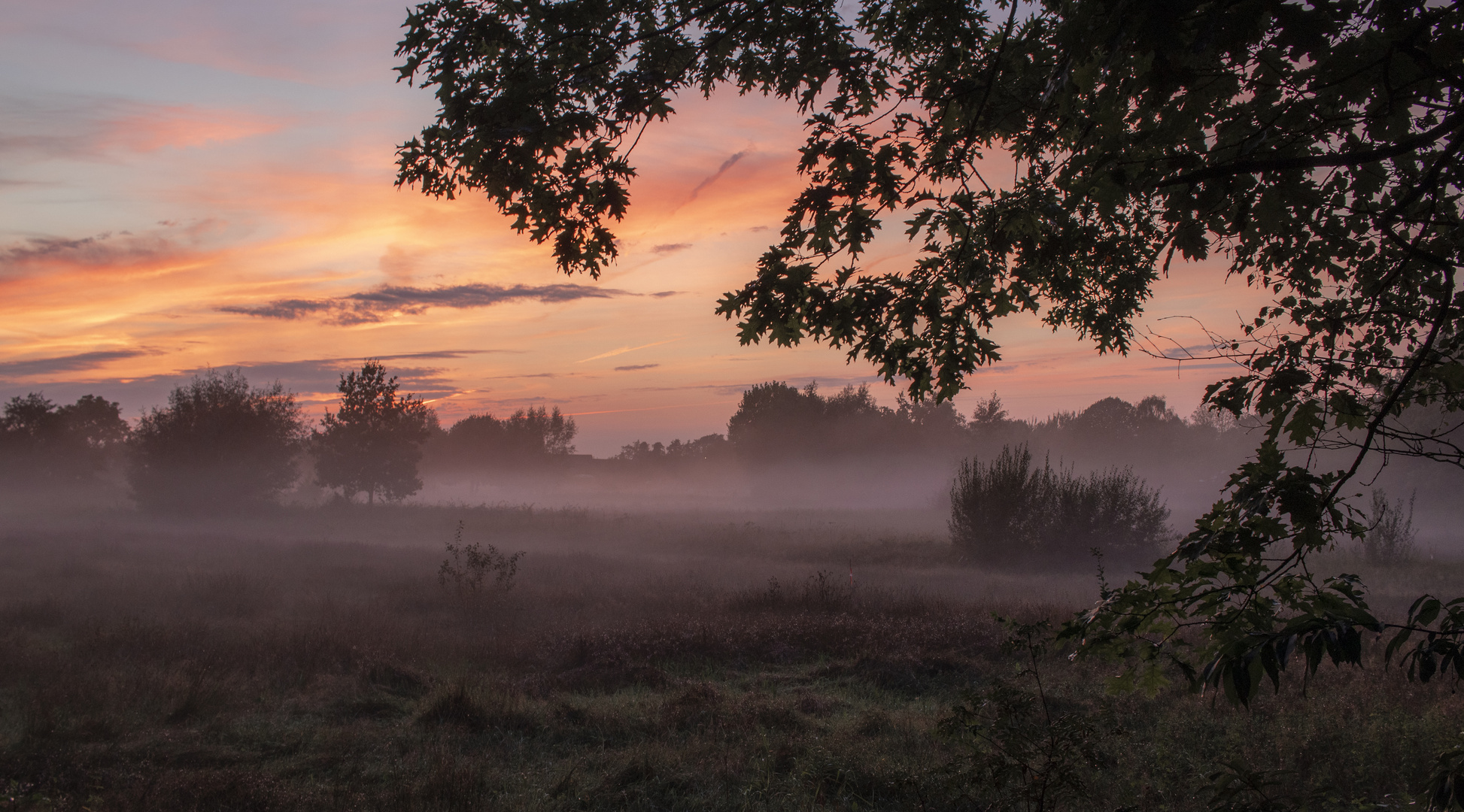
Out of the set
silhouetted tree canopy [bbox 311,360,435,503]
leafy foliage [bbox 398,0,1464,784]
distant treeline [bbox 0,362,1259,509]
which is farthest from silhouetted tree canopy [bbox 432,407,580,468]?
leafy foliage [bbox 398,0,1464,784]

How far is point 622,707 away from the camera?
814cm

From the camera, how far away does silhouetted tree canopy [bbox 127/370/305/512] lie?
1330 inches

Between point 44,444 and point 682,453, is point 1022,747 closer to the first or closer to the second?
point 44,444

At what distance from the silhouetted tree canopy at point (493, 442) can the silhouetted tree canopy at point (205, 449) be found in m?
42.0

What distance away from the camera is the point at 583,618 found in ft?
45.0

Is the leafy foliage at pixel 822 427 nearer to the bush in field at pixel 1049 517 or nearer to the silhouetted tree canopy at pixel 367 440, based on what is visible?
the silhouetted tree canopy at pixel 367 440

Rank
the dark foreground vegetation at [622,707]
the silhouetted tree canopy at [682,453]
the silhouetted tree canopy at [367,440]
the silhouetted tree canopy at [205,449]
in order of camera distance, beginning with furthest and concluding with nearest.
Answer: the silhouetted tree canopy at [682,453] → the silhouetted tree canopy at [367,440] → the silhouetted tree canopy at [205,449] → the dark foreground vegetation at [622,707]

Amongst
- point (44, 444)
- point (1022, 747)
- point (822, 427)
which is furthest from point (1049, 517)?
point (44, 444)

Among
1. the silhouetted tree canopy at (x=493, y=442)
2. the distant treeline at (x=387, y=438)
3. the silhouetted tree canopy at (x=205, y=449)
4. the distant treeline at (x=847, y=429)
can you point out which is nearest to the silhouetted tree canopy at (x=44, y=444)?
the distant treeline at (x=387, y=438)

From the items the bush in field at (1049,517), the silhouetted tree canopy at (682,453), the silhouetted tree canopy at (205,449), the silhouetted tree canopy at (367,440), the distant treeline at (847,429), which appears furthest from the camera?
the silhouetted tree canopy at (682,453)

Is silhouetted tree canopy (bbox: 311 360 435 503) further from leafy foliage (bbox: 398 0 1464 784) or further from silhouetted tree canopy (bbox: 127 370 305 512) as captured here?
leafy foliage (bbox: 398 0 1464 784)

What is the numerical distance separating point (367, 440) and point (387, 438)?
1.03m

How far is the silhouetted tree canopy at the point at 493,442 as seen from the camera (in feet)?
255

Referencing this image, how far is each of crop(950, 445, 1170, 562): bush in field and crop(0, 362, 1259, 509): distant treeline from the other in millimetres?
13415
